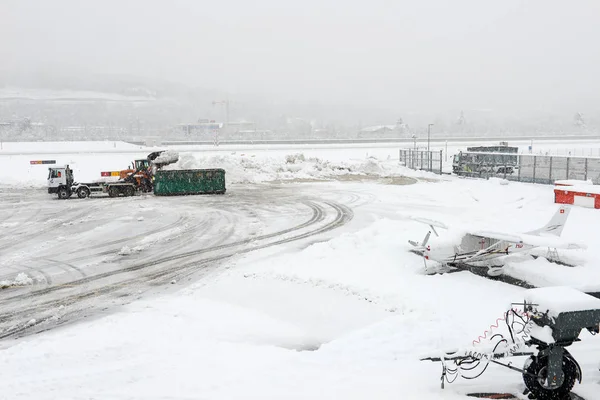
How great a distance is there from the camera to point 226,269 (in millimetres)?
17984

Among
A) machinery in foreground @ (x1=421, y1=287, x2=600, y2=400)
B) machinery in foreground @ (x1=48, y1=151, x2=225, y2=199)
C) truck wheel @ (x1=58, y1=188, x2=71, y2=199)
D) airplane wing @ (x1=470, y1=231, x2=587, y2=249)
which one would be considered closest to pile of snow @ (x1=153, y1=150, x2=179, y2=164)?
machinery in foreground @ (x1=48, y1=151, x2=225, y2=199)

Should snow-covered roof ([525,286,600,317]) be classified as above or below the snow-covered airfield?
above

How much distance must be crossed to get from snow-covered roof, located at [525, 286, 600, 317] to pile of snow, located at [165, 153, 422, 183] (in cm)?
4307

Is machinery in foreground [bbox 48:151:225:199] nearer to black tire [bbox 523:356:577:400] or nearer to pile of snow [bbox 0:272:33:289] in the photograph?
pile of snow [bbox 0:272:33:289]

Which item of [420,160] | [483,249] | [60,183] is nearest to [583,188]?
[483,249]

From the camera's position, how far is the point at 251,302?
567 inches

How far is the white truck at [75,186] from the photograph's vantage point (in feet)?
127

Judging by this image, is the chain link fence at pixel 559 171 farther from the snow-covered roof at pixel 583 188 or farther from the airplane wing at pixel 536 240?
the airplane wing at pixel 536 240

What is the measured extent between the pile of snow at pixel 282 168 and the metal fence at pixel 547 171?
9083 millimetres

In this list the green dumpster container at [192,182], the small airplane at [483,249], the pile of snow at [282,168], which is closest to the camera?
the small airplane at [483,249]

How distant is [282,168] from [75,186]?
899 inches

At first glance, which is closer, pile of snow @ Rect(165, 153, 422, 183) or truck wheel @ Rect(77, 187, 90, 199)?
truck wheel @ Rect(77, 187, 90, 199)

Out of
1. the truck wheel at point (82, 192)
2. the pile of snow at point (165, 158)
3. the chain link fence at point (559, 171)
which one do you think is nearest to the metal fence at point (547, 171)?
the chain link fence at point (559, 171)

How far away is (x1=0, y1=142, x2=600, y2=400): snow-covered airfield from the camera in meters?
8.99
